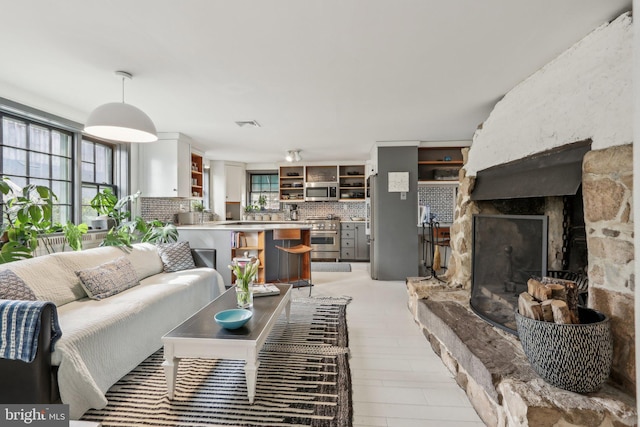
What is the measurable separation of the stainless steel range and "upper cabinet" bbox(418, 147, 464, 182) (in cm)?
243

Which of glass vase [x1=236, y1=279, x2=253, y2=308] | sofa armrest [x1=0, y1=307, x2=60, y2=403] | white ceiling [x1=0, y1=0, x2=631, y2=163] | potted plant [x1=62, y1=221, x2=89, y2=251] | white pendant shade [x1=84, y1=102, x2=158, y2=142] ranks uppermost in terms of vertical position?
white ceiling [x1=0, y1=0, x2=631, y2=163]

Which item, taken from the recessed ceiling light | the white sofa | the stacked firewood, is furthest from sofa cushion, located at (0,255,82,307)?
the stacked firewood

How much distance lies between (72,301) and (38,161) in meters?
2.00

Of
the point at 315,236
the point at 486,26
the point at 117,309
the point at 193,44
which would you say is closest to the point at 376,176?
the point at 315,236

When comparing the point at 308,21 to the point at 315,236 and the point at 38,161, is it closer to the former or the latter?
the point at 38,161

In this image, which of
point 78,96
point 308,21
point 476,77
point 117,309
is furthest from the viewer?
point 78,96

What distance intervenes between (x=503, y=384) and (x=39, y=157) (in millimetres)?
4835

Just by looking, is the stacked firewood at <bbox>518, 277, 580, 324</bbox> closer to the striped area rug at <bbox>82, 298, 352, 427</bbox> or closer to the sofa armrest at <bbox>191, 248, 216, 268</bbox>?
the striped area rug at <bbox>82, 298, 352, 427</bbox>

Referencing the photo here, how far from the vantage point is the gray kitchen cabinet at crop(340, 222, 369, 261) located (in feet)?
23.2

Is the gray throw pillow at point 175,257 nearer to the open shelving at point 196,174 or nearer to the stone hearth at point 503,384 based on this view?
the open shelving at point 196,174

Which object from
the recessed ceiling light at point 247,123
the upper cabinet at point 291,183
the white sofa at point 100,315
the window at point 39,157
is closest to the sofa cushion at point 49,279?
the white sofa at point 100,315

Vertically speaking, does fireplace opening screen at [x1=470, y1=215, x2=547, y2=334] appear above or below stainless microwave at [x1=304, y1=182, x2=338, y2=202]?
below

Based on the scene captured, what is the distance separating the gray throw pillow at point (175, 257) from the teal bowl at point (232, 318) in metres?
Answer: 1.86

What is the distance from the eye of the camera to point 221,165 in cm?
718
